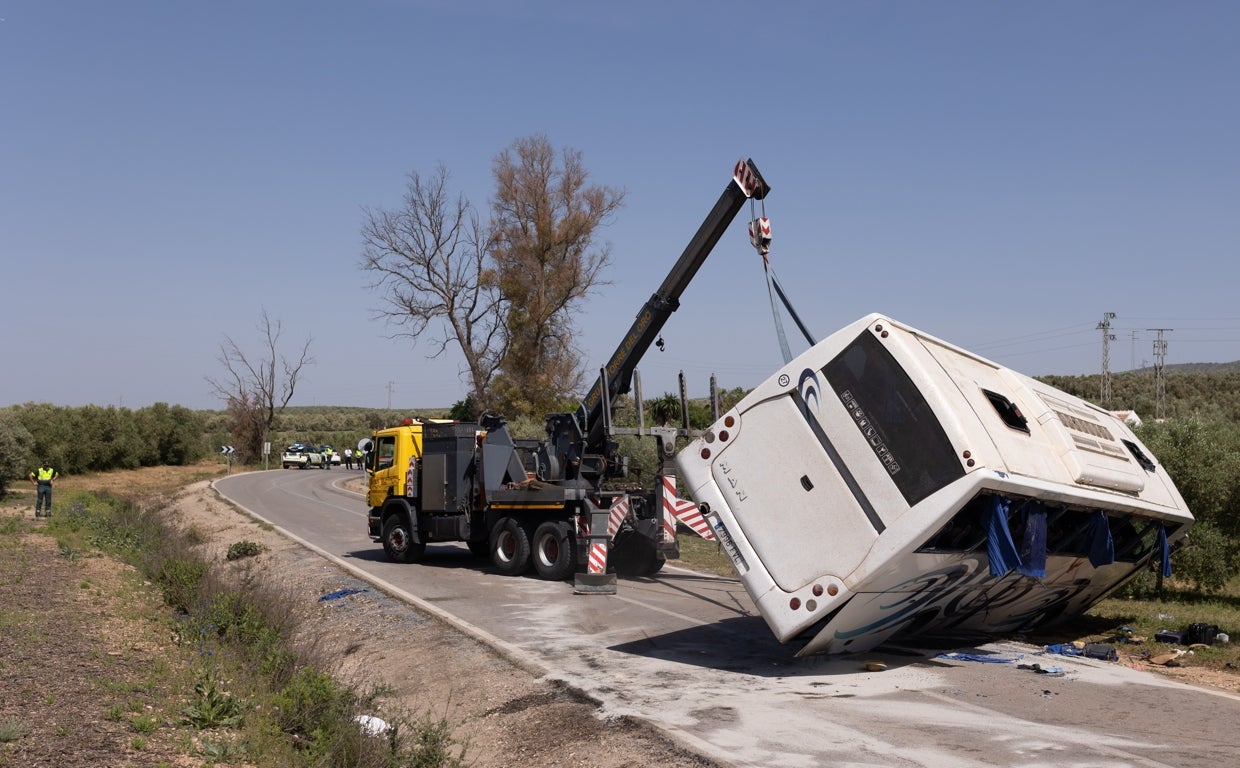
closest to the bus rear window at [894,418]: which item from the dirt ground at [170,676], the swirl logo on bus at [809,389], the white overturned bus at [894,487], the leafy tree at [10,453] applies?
the white overturned bus at [894,487]

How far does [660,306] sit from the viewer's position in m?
17.0

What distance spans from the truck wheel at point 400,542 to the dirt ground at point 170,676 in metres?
2.05

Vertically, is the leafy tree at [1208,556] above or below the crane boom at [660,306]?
below

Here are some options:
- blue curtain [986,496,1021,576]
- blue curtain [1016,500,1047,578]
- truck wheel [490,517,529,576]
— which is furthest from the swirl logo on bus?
truck wheel [490,517,529,576]

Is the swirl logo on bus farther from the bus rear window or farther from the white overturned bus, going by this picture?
the bus rear window

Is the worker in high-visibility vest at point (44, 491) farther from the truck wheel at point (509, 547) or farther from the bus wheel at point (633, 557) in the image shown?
the bus wheel at point (633, 557)

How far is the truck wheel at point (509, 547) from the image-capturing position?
17.3m

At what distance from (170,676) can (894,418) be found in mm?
6886

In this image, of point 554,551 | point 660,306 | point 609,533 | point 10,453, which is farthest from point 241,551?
point 10,453

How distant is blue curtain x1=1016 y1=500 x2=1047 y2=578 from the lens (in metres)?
8.83

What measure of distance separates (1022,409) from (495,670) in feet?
18.1

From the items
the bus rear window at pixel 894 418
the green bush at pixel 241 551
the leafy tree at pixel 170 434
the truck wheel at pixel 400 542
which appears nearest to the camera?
the bus rear window at pixel 894 418

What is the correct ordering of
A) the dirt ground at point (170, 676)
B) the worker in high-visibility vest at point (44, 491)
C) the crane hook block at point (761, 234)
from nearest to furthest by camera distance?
the dirt ground at point (170, 676) < the crane hook block at point (761, 234) < the worker in high-visibility vest at point (44, 491)

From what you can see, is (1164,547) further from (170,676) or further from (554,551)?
(170,676)
